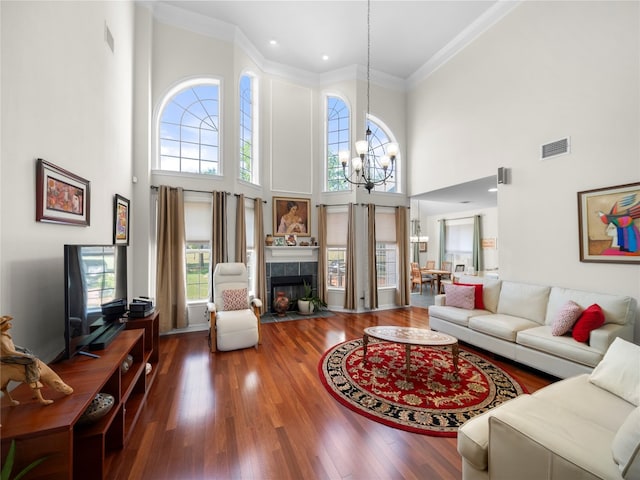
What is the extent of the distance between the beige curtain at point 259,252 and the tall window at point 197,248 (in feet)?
2.80

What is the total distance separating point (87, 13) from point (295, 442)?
156 inches

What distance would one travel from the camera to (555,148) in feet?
11.0

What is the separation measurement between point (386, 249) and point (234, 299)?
3.50 m

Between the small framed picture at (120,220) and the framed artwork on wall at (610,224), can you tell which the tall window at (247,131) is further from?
the framed artwork on wall at (610,224)

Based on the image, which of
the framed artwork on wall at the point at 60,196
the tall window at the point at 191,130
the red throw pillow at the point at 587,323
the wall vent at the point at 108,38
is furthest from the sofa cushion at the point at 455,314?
the wall vent at the point at 108,38

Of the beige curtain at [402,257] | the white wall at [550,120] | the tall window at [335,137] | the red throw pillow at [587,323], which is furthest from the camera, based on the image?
the beige curtain at [402,257]

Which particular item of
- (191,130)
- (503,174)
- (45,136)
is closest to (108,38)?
(191,130)

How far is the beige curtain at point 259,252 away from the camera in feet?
16.1

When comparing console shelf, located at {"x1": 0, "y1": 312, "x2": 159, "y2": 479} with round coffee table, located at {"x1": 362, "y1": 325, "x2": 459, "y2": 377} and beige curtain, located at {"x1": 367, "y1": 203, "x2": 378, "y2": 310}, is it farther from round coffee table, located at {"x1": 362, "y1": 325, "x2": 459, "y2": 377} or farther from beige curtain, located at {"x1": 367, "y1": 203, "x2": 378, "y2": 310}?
beige curtain, located at {"x1": 367, "y1": 203, "x2": 378, "y2": 310}

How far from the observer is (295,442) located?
6.12ft

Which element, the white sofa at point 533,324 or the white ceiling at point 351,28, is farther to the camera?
the white ceiling at point 351,28

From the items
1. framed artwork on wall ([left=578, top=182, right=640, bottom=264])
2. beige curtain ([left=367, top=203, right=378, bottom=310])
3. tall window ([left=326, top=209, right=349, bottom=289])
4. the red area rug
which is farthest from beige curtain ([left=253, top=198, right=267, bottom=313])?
framed artwork on wall ([left=578, top=182, right=640, bottom=264])

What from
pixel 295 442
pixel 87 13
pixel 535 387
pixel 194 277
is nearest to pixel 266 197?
pixel 194 277

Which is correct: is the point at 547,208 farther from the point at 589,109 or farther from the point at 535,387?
the point at 535,387
